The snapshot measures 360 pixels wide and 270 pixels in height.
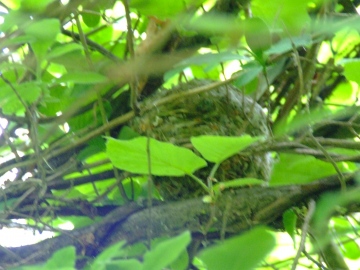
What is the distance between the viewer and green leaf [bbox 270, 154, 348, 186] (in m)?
0.60

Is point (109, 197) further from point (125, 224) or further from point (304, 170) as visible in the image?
point (304, 170)

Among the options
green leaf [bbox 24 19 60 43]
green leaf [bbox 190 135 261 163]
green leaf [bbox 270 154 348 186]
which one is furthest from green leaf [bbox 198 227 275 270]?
green leaf [bbox 270 154 348 186]

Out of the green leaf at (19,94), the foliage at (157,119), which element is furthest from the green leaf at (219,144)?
the green leaf at (19,94)

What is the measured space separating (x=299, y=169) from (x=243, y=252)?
15.2 inches

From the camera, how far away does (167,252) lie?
223 mm

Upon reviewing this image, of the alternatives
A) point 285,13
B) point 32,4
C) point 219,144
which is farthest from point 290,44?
point 32,4

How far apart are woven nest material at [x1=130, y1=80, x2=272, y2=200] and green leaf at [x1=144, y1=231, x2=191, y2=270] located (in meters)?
0.40

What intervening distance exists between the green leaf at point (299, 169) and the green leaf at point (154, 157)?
0.23 m

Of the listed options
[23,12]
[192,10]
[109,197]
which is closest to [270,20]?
[192,10]

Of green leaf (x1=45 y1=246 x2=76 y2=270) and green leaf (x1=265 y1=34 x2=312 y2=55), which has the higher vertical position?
green leaf (x1=265 y1=34 x2=312 y2=55)

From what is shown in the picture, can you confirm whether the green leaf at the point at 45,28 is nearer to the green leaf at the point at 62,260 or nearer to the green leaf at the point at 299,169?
the green leaf at the point at 62,260

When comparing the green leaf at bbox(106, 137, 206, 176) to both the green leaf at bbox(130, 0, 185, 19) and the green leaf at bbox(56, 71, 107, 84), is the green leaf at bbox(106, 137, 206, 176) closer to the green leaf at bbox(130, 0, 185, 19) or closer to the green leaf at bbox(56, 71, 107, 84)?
the green leaf at bbox(56, 71, 107, 84)

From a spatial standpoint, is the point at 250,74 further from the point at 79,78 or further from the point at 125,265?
the point at 125,265

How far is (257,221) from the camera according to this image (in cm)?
54
